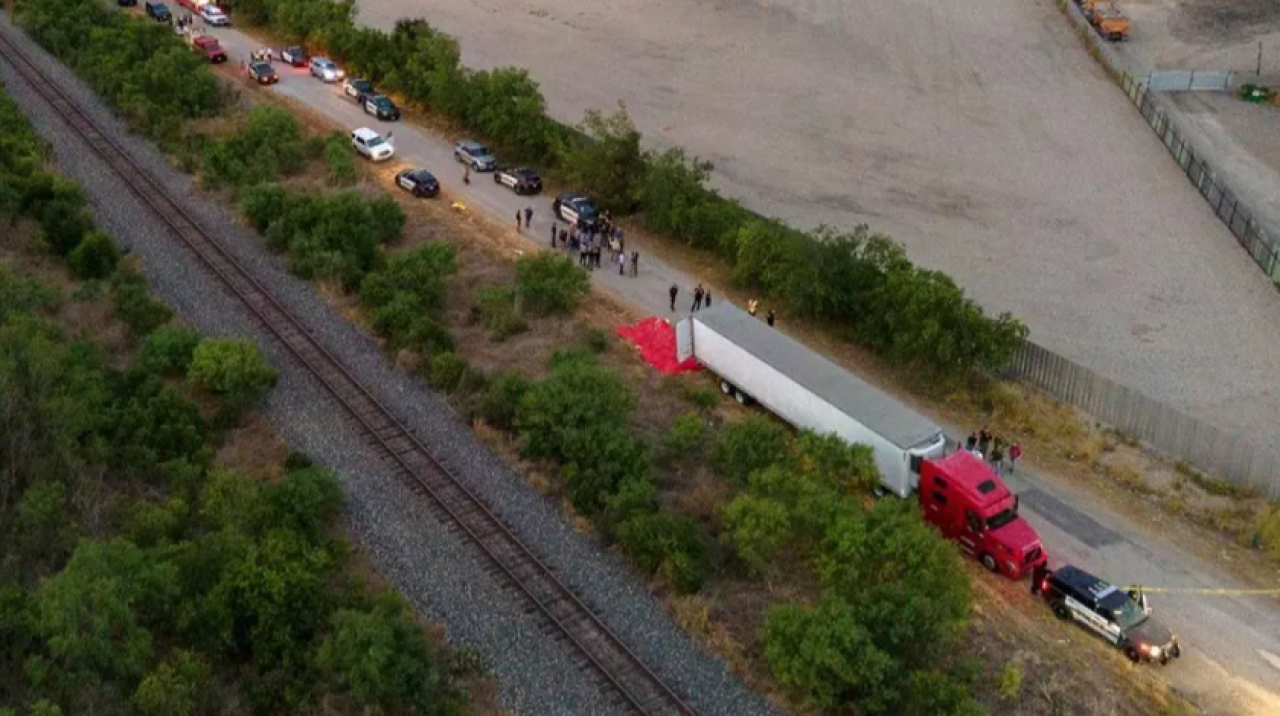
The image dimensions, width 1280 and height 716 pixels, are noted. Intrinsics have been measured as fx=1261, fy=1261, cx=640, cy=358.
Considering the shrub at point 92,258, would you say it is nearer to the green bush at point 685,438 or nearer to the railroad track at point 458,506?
the railroad track at point 458,506

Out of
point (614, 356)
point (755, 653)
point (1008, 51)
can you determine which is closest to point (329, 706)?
point (755, 653)

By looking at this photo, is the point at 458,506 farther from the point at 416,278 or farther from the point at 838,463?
the point at 416,278

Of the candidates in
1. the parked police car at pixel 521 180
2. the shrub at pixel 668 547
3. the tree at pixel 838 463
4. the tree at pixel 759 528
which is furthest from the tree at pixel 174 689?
the parked police car at pixel 521 180

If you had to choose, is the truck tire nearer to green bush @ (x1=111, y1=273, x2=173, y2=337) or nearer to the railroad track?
the railroad track

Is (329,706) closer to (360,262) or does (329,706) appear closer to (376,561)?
(376,561)

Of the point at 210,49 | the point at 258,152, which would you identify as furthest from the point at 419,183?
the point at 210,49

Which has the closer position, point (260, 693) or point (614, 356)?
point (260, 693)

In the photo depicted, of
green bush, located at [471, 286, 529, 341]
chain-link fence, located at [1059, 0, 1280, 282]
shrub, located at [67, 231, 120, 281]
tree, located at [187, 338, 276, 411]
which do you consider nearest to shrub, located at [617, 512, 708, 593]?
tree, located at [187, 338, 276, 411]
